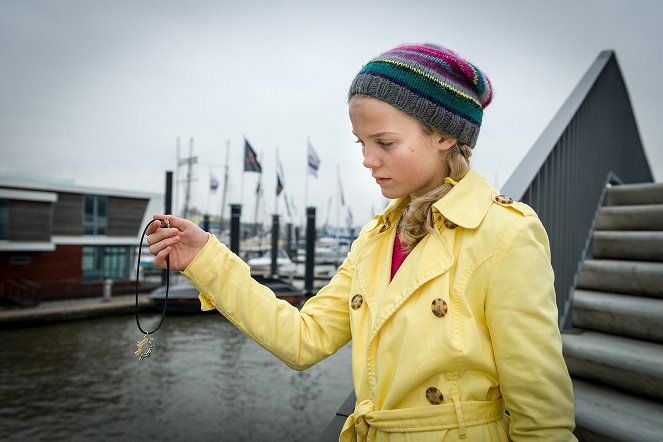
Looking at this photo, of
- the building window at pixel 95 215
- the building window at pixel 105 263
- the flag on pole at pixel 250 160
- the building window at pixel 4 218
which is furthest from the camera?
the flag on pole at pixel 250 160

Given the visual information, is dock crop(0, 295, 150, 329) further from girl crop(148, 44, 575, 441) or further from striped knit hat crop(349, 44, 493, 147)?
striped knit hat crop(349, 44, 493, 147)

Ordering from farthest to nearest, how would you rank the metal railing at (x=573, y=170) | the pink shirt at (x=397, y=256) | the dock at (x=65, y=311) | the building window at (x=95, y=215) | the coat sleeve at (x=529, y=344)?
the building window at (x=95, y=215) < the dock at (x=65, y=311) < the metal railing at (x=573, y=170) < the pink shirt at (x=397, y=256) < the coat sleeve at (x=529, y=344)

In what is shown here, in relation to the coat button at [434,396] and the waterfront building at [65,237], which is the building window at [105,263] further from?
the coat button at [434,396]

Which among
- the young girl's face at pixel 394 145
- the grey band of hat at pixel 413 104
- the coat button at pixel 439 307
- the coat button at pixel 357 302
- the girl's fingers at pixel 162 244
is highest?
the grey band of hat at pixel 413 104

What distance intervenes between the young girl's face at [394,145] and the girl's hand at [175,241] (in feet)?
1.91

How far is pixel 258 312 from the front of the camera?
1.35 metres

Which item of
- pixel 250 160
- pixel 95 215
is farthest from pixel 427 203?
pixel 250 160

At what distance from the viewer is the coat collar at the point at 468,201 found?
117 centimetres

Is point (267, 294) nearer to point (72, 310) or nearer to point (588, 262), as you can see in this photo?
point (588, 262)

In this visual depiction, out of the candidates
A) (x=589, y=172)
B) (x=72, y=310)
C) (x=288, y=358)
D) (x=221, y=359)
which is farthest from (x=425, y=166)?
(x=72, y=310)

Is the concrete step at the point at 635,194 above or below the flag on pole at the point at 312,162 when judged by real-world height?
below

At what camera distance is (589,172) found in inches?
141

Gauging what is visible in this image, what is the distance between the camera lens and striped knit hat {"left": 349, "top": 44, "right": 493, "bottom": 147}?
3.84ft

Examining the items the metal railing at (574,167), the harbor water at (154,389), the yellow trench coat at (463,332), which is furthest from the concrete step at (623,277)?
the harbor water at (154,389)
